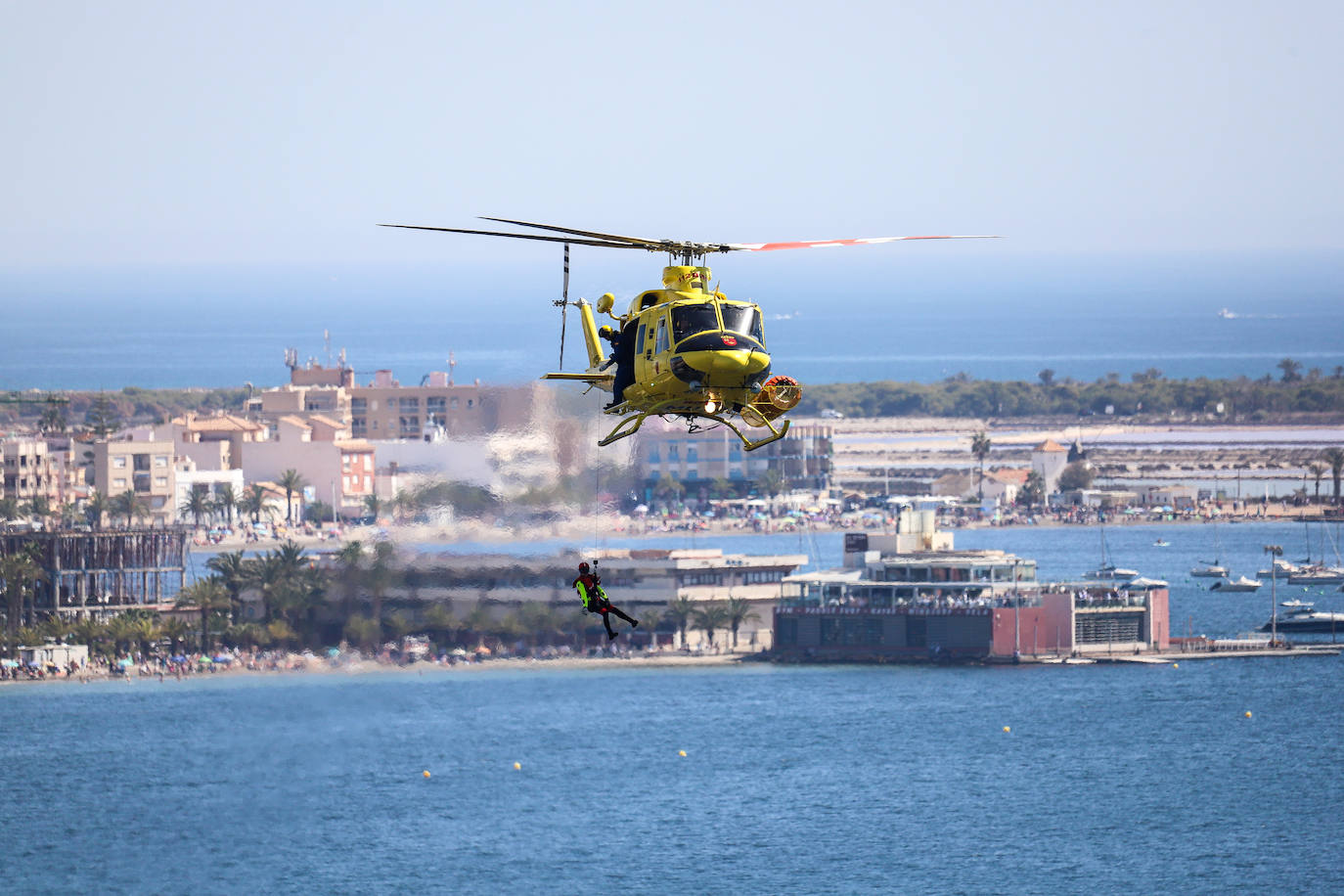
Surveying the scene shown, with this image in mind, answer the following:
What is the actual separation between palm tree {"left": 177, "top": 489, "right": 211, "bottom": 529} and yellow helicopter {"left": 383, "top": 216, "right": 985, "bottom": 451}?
139826mm

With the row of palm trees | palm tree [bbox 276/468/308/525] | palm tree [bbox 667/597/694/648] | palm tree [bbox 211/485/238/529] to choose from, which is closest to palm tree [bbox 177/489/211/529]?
palm tree [bbox 211/485/238/529]

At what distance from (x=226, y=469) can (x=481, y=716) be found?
65.4 m

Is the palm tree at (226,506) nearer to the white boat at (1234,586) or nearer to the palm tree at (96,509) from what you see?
the palm tree at (96,509)

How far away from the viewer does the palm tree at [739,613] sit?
136 m

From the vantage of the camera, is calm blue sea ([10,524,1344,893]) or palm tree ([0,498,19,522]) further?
palm tree ([0,498,19,522])

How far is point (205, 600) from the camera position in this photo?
5025 inches

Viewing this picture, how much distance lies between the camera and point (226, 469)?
599ft

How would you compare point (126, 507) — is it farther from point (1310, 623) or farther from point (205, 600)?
point (1310, 623)

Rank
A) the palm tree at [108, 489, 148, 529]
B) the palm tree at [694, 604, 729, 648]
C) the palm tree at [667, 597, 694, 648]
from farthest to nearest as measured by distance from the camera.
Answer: the palm tree at [108, 489, 148, 529]
the palm tree at [694, 604, 729, 648]
the palm tree at [667, 597, 694, 648]

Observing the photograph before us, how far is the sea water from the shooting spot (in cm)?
9656

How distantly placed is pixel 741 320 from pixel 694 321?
0.66 metres

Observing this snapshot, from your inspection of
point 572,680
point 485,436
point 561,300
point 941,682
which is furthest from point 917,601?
point 561,300

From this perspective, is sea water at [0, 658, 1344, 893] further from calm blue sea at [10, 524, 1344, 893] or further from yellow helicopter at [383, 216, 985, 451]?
yellow helicopter at [383, 216, 985, 451]

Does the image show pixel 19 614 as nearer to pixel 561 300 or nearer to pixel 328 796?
pixel 328 796
